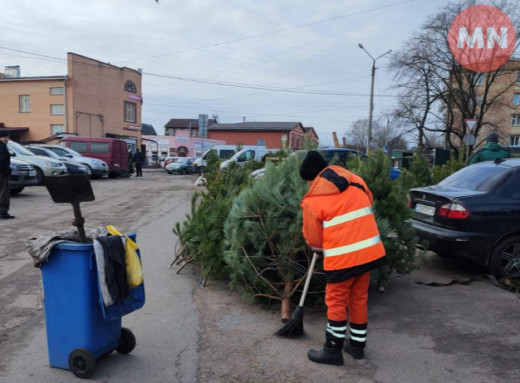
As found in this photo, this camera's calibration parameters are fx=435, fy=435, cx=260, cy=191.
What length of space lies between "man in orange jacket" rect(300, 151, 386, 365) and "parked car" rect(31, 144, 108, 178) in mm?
18596

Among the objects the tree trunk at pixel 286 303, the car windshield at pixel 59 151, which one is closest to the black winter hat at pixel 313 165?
the tree trunk at pixel 286 303

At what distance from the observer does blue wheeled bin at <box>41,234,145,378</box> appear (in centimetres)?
302

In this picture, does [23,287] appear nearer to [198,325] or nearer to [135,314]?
[135,314]

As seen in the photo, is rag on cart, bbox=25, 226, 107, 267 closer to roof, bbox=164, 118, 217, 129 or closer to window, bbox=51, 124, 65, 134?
window, bbox=51, 124, 65, 134

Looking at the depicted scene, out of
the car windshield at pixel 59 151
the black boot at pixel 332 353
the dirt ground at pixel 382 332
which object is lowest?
the dirt ground at pixel 382 332

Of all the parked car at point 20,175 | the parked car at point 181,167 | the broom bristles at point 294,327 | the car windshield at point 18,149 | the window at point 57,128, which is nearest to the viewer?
the broom bristles at point 294,327

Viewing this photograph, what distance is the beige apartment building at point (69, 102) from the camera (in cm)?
3688

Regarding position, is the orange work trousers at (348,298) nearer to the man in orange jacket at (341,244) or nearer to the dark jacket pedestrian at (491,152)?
the man in orange jacket at (341,244)

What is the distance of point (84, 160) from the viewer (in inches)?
835

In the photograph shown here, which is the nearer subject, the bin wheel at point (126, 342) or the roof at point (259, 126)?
the bin wheel at point (126, 342)

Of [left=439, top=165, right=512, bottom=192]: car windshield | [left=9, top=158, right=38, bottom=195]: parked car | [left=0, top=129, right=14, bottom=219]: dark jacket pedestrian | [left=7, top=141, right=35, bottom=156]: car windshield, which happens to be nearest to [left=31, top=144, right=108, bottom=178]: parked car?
[left=7, top=141, right=35, bottom=156]: car windshield

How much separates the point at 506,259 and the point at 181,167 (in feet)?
91.5

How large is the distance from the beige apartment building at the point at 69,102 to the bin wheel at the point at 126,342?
35646mm

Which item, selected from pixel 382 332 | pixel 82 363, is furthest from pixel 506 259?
pixel 82 363
